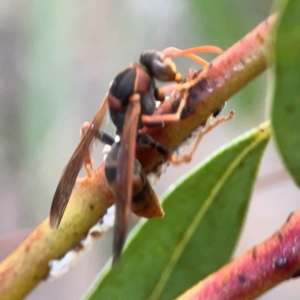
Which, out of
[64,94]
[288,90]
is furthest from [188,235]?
[64,94]

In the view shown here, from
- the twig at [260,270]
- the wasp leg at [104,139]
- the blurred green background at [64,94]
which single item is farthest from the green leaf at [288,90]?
the blurred green background at [64,94]

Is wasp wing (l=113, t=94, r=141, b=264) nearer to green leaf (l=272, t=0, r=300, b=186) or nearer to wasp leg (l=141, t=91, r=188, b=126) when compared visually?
wasp leg (l=141, t=91, r=188, b=126)

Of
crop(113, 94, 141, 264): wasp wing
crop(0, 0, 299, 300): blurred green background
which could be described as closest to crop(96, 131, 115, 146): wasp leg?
crop(113, 94, 141, 264): wasp wing

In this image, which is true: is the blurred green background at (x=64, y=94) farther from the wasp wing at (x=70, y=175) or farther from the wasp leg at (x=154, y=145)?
the wasp leg at (x=154, y=145)

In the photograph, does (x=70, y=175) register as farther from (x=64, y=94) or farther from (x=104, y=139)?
(x=64, y=94)

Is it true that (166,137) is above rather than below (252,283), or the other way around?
above

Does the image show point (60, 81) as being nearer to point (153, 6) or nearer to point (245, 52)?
point (153, 6)

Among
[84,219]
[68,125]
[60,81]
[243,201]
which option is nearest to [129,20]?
[60,81]
